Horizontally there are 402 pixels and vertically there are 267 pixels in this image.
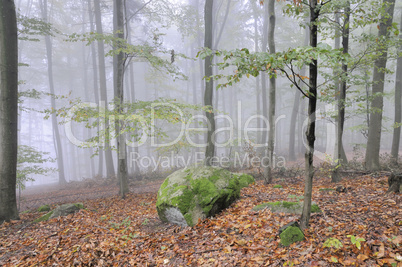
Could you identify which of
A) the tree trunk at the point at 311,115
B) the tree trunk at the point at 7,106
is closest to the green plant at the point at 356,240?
the tree trunk at the point at 311,115

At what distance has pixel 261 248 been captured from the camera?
4051 mm

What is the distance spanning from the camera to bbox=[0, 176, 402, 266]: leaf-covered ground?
3.59 m

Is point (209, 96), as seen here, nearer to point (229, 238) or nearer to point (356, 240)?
point (229, 238)

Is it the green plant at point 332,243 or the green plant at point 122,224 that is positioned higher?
the green plant at point 332,243

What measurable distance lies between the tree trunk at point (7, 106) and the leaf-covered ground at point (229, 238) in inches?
34.2

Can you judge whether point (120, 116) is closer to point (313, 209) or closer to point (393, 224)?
point (313, 209)

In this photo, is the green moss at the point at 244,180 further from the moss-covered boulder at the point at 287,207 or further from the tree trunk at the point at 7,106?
the tree trunk at the point at 7,106

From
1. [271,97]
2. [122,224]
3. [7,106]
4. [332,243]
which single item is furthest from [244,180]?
[7,106]

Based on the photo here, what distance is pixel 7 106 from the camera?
6602 millimetres

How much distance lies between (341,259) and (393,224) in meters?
1.53

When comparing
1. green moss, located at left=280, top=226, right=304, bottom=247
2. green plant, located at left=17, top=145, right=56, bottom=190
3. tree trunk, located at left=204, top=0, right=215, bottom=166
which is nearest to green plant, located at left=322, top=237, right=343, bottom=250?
green moss, located at left=280, top=226, right=304, bottom=247

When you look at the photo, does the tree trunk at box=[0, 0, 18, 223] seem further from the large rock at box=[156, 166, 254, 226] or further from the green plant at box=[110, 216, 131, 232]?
the large rock at box=[156, 166, 254, 226]

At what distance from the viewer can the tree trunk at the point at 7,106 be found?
6.56 meters

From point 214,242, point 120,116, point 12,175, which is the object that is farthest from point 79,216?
point 214,242
